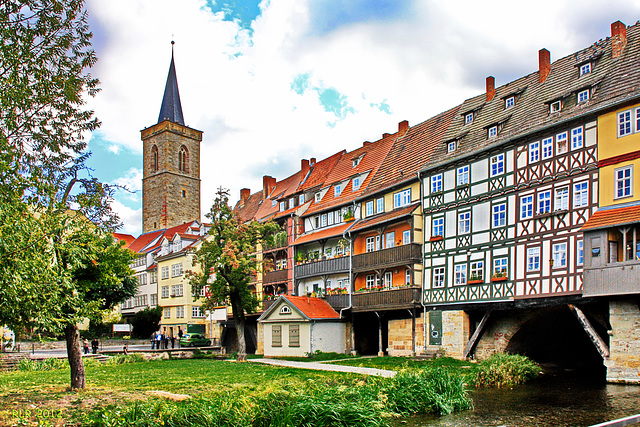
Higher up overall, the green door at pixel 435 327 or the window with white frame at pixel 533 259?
the window with white frame at pixel 533 259

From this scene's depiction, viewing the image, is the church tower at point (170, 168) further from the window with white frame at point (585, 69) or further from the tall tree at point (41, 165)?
the tall tree at point (41, 165)

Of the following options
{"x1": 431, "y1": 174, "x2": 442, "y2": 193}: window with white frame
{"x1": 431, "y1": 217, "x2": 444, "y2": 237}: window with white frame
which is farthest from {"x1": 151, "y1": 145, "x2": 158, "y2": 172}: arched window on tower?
{"x1": 431, "y1": 217, "x2": 444, "y2": 237}: window with white frame

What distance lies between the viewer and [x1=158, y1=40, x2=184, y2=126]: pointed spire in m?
93.6

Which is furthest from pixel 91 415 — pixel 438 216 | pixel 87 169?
pixel 438 216

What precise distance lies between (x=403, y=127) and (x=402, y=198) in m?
8.36

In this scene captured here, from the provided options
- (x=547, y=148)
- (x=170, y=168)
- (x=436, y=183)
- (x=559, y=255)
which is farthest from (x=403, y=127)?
(x=170, y=168)

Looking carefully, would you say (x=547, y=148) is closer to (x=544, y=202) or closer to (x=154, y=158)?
(x=544, y=202)

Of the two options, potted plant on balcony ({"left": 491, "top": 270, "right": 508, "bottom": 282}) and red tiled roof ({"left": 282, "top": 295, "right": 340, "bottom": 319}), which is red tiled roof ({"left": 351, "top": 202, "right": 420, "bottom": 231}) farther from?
potted plant on balcony ({"left": 491, "top": 270, "right": 508, "bottom": 282})

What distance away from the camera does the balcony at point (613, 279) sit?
21062 mm

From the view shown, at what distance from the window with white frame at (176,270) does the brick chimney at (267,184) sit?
13579 mm

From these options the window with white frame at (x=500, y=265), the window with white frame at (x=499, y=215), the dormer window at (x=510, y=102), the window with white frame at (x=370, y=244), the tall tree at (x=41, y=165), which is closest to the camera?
the tall tree at (x=41, y=165)

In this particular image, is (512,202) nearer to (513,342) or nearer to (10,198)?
(513,342)

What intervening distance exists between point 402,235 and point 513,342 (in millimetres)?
8591

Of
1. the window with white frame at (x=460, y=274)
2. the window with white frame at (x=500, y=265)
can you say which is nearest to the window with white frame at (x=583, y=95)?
the window with white frame at (x=500, y=265)
